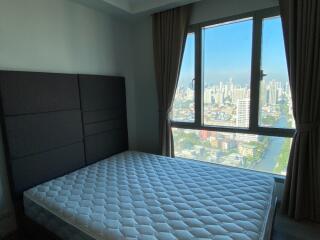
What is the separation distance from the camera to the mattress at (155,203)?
1309mm

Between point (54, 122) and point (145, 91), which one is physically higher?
point (145, 91)

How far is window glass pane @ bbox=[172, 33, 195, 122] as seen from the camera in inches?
110

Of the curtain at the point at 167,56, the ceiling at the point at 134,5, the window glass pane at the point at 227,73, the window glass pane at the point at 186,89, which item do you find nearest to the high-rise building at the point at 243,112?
the window glass pane at the point at 227,73

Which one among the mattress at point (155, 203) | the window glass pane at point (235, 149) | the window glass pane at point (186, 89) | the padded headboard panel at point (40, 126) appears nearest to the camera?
the mattress at point (155, 203)

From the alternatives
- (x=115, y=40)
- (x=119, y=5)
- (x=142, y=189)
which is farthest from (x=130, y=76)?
(x=142, y=189)

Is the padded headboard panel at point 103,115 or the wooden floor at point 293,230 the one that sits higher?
the padded headboard panel at point 103,115

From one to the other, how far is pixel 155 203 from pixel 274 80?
1.89 metres

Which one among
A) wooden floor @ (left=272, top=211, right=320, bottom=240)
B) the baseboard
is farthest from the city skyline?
the baseboard

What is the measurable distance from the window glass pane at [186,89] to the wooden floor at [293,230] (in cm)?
159

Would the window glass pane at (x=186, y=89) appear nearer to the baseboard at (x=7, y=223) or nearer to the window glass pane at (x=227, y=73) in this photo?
the window glass pane at (x=227, y=73)

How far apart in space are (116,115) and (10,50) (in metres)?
1.43

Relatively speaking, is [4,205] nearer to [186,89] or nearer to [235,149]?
[186,89]

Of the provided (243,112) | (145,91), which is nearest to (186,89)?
(145,91)

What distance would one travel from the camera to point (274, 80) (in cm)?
229
